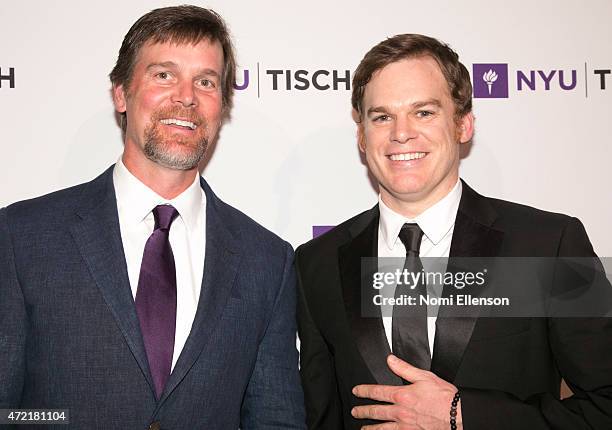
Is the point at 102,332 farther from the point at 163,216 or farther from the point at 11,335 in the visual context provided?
the point at 163,216

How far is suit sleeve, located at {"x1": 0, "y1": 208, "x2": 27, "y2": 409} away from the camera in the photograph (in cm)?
198

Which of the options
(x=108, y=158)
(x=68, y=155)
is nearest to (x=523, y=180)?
(x=108, y=158)

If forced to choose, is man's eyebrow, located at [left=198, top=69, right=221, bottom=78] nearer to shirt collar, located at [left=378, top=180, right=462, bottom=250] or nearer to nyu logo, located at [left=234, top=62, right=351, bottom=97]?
nyu logo, located at [left=234, top=62, right=351, bottom=97]

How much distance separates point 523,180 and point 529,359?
1.13 m

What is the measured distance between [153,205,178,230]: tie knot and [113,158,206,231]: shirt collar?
3cm

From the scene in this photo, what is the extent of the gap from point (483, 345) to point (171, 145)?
4.14ft

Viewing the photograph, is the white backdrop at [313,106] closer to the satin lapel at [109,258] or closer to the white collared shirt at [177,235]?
the white collared shirt at [177,235]

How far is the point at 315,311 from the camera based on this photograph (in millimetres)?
2375

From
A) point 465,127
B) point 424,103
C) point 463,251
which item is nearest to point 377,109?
point 424,103

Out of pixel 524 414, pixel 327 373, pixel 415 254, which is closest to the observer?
pixel 524 414

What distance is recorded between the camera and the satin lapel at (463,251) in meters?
2.06

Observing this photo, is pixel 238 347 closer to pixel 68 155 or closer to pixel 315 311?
pixel 315 311

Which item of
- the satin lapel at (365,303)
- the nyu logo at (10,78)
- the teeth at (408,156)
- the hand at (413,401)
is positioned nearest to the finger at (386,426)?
the hand at (413,401)

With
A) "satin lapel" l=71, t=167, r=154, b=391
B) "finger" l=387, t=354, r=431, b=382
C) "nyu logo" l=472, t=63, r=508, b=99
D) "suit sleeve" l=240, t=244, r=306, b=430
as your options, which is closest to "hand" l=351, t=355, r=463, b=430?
"finger" l=387, t=354, r=431, b=382
